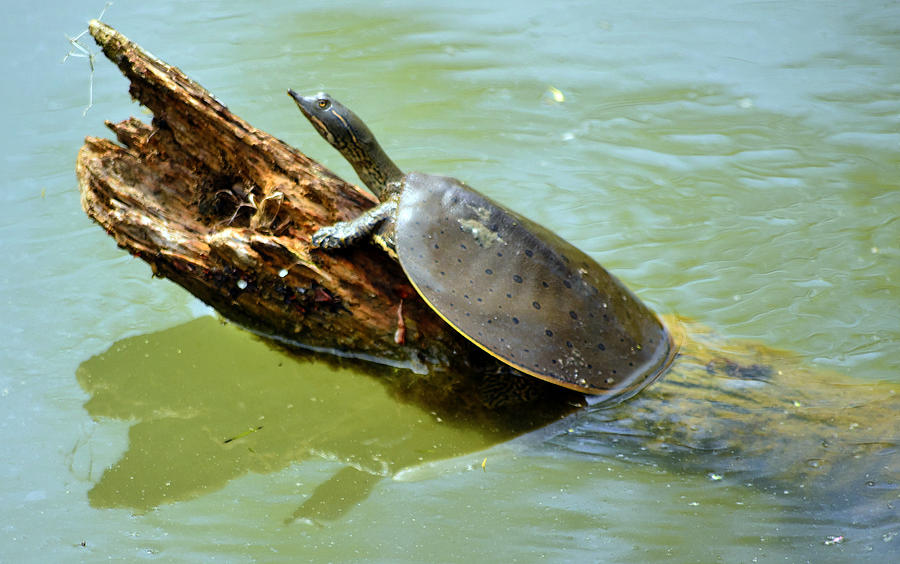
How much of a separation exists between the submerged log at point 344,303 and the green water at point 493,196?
0.33 feet

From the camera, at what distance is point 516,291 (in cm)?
292

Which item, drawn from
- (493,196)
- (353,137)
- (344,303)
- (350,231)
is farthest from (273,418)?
(493,196)

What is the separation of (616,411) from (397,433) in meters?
0.81

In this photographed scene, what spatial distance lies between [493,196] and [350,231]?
1881 millimetres

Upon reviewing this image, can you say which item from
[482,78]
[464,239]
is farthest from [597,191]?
[464,239]

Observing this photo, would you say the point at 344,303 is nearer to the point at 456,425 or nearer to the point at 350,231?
the point at 350,231

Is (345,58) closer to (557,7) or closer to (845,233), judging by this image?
(557,7)

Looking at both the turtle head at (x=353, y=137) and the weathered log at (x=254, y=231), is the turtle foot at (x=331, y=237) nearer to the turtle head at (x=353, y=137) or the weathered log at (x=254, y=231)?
the weathered log at (x=254, y=231)

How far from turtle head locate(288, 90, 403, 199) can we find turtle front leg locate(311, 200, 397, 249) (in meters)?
0.48

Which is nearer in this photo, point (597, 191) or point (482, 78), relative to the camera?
point (597, 191)

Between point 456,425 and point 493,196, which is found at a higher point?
point 493,196

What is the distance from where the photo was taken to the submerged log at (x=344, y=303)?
2.88 m

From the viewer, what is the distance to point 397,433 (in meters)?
3.18

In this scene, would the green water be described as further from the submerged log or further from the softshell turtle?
the softshell turtle
